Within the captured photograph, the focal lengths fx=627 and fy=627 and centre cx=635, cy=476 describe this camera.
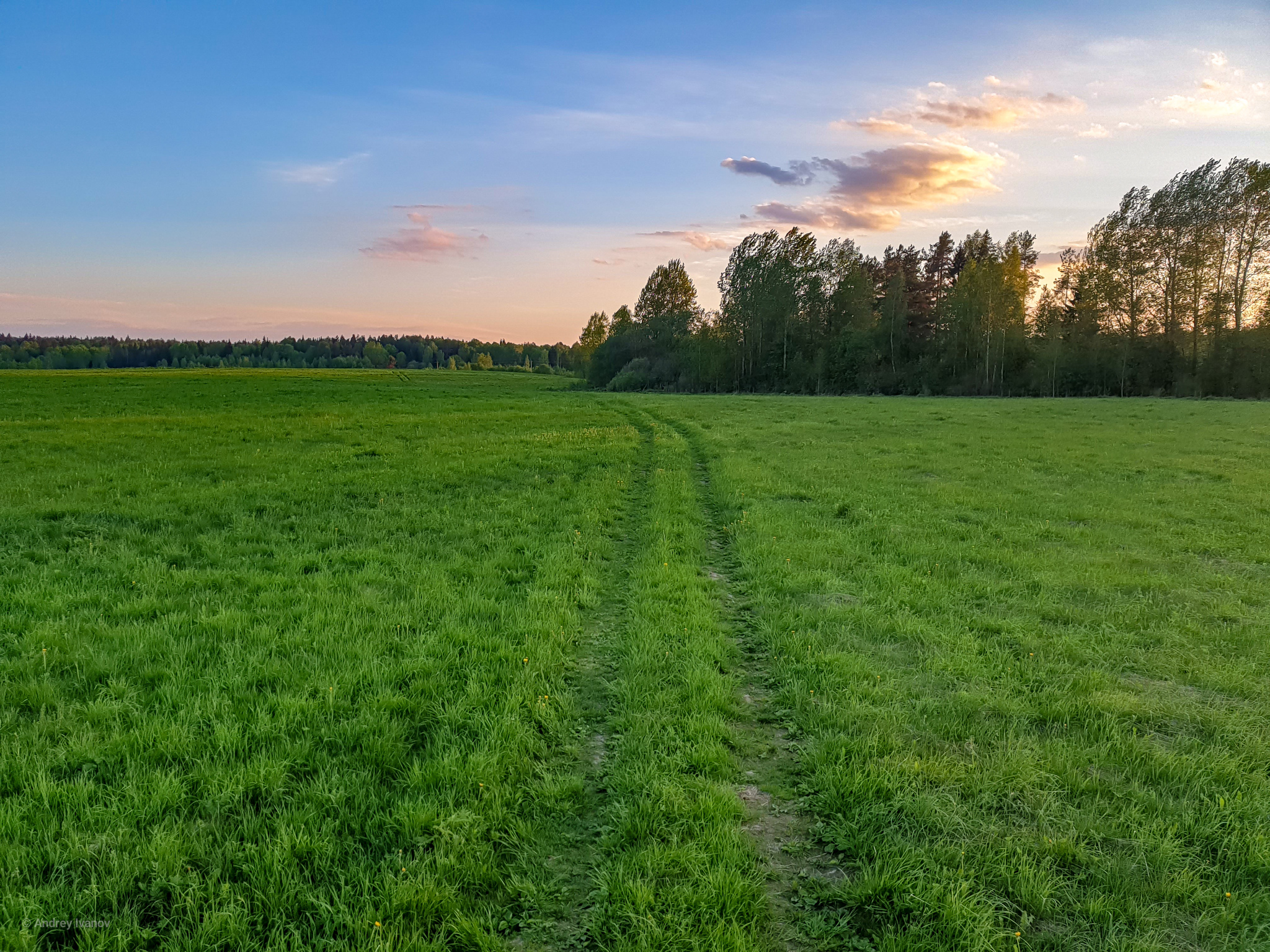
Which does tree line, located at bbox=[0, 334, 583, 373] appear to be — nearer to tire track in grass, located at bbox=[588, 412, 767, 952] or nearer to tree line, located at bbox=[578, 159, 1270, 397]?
tree line, located at bbox=[578, 159, 1270, 397]

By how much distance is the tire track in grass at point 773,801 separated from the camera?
376 cm

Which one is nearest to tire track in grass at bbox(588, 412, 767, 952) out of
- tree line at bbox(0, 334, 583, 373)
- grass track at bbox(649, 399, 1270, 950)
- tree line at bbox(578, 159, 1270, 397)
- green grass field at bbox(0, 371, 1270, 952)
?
green grass field at bbox(0, 371, 1270, 952)

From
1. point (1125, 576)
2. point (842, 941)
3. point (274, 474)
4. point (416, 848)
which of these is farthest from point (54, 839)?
point (274, 474)

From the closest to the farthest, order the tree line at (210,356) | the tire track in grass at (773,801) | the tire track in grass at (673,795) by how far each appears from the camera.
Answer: the tire track in grass at (673,795)
the tire track in grass at (773,801)
the tree line at (210,356)

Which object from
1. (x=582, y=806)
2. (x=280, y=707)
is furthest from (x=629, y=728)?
(x=280, y=707)

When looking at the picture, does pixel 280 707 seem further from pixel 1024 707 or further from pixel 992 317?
pixel 992 317

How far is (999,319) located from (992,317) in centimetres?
75

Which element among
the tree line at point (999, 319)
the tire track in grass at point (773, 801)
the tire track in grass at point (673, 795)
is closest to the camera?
the tire track in grass at point (673, 795)

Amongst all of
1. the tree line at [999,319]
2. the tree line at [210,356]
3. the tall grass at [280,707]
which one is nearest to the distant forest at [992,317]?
the tree line at [999,319]

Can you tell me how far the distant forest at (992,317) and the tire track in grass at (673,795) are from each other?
6822cm

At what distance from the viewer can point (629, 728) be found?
5602 millimetres

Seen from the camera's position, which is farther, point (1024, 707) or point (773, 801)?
point (1024, 707)

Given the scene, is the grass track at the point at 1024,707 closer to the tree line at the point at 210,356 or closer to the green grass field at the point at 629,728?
the green grass field at the point at 629,728

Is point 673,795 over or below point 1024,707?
below
